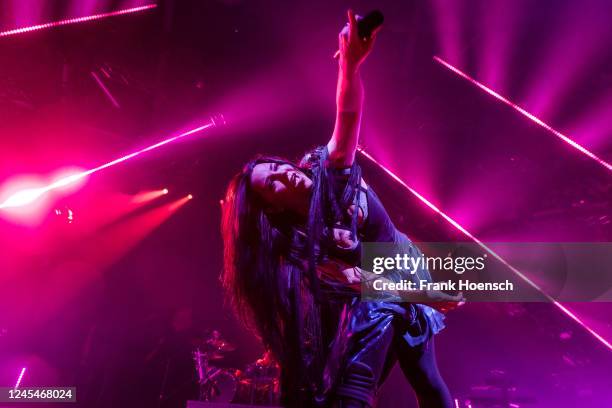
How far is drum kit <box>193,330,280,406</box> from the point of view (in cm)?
585

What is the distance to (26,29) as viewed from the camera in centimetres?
445

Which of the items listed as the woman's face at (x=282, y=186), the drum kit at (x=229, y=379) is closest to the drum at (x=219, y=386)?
the drum kit at (x=229, y=379)

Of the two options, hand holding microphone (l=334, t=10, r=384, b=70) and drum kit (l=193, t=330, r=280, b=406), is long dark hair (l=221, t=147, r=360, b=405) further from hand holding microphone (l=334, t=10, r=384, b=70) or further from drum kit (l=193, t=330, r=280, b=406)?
drum kit (l=193, t=330, r=280, b=406)

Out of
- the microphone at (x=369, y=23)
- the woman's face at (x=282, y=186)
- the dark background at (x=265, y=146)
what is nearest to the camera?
the microphone at (x=369, y=23)

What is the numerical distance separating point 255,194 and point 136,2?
4.33 m

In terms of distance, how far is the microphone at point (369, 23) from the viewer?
3.93ft

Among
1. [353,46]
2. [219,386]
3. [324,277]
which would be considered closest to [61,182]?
[219,386]

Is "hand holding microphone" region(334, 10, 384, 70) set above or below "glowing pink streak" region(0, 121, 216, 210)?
below

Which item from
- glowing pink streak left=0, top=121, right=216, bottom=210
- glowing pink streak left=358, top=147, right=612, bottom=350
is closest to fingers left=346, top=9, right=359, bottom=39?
glowing pink streak left=358, top=147, right=612, bottom=350

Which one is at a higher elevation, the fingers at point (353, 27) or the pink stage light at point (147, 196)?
the pink stage light at point (147, 196)

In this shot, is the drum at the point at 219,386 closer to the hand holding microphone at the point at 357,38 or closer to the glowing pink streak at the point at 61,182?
the glowing pink streak at the point at 61,182

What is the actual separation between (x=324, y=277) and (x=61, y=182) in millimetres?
5709

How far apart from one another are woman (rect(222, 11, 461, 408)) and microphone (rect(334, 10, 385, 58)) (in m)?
0.02

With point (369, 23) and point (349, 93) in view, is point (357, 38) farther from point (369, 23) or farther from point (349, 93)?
point (349, 93)
